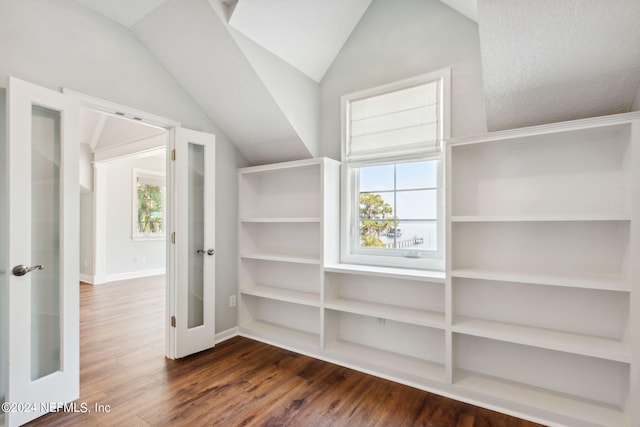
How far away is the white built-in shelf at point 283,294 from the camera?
2963 mm

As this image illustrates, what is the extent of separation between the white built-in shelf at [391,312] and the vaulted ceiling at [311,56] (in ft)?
4.88

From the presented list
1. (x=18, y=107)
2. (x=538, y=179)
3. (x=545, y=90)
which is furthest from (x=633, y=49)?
(x=18, y=107)

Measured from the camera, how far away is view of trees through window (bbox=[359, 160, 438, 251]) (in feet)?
8.84

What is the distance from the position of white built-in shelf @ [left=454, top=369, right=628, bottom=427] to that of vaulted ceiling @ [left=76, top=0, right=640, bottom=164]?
6.05ft

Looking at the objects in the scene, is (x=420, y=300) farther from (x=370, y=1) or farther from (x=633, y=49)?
(x=370, y=1)

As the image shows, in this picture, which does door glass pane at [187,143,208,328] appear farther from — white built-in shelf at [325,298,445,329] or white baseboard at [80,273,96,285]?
white baseboard at [80,273,96,285]

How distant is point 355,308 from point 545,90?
80.8 inches

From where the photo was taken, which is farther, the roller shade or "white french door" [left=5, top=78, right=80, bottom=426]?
the roller shade

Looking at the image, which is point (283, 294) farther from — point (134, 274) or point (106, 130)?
point (134, 274)

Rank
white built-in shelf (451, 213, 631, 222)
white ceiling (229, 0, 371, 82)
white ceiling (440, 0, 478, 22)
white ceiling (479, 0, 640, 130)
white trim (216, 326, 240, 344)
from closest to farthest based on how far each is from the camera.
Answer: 1. white ceiling (479, 0, 640, 130)
2. white built-in shelf (451, 213, 631, 222)
3. white ceiling (440, 0, 478, 22)
4. white ceiling (229, 0, 371, 82)
5. white trim (216, 326, 240, 344)

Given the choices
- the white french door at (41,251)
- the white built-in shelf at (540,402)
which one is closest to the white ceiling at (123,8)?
the white french door at (41,251)

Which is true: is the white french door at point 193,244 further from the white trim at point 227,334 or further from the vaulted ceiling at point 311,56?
the vaulted ceiling at point 311,56

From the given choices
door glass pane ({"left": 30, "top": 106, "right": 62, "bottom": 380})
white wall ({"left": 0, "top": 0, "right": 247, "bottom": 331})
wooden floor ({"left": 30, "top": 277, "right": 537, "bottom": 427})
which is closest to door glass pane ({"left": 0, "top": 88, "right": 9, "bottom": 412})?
door glass pane ({"left": 30, "top": 106, "right": 62, "bottom": 380})

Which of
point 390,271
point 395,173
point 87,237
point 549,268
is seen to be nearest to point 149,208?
point 87,237
